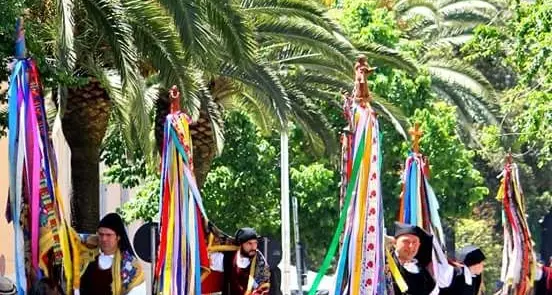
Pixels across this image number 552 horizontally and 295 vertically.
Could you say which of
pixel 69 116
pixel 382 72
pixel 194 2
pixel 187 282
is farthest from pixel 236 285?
pixel 382 72

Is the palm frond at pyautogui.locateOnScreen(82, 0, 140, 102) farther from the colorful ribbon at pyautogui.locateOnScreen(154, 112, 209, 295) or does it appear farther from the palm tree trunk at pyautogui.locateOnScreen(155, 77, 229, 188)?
the palm tree trunk at pyautogui.locateOnScreen(155, 77, 229, 188)

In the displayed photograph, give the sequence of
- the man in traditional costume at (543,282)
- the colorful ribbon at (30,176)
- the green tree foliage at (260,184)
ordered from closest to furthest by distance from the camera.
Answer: the colorful ribbon at (30,176) < the man in traditional costume at (543,282) < the green tree foliage at (260,184)

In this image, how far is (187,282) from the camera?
1251 centimetres

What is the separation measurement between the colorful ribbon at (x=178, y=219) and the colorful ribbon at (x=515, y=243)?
148 inches

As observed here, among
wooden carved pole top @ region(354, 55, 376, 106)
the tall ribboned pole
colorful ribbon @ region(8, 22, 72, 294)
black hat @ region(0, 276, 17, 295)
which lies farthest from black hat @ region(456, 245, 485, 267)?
the tall ribboned pole

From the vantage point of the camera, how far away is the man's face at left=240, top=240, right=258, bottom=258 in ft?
46.5

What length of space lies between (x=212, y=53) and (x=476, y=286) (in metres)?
3.70

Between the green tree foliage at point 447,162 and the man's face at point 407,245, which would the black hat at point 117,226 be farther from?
the green tree foliage at point 447,162

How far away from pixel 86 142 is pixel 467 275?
6.55 metres

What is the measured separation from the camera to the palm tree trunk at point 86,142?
17.5 meters

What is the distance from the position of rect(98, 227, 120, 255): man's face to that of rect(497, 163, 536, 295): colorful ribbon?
464cm

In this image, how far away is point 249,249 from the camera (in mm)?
14188

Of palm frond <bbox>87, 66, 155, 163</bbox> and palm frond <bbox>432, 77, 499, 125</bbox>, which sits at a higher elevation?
palm frond <bbox>432, 77, 499, 125</bbox>

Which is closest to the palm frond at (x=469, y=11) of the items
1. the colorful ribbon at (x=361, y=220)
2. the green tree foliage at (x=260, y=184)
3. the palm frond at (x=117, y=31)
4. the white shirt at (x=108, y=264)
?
the green tree foliage at (x=260, y=184)
